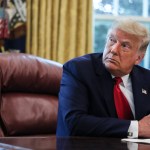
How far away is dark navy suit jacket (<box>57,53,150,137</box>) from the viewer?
1.71m

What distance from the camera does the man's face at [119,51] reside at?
6.26ft

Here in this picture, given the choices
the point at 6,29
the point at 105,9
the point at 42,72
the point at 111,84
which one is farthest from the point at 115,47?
the point at 105,9

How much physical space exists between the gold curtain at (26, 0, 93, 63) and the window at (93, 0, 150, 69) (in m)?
0.49

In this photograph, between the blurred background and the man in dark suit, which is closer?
the man in dark suit

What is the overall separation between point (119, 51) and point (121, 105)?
27 centimetres

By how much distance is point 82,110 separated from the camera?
5.80 feet

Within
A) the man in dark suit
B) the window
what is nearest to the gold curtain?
the window

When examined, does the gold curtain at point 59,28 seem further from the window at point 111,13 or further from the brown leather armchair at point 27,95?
the brown leather armchair at point 27,95

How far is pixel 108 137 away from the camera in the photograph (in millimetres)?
1688

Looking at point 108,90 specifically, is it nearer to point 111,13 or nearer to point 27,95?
point 27,95

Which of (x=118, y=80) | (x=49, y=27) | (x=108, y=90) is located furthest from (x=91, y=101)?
(x=49, y=27)

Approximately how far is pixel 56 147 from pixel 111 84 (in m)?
0.72

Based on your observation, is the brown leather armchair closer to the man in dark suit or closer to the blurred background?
the man in dark suit

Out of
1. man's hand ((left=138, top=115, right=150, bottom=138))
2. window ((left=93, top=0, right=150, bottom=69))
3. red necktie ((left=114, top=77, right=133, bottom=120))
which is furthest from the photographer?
window ((left=93, top=0, right=150, bottom=69))
